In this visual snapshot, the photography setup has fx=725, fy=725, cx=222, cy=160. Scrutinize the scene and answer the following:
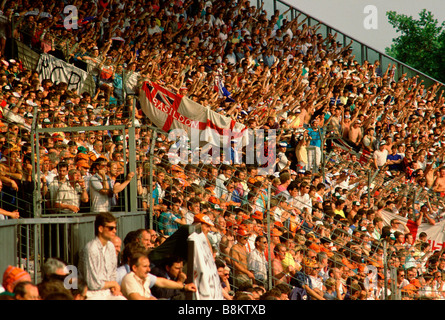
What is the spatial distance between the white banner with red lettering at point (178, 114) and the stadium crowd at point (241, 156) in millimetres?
370

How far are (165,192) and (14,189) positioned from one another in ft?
7.02

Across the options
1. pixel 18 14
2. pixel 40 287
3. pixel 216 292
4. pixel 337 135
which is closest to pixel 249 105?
pixel 337 135

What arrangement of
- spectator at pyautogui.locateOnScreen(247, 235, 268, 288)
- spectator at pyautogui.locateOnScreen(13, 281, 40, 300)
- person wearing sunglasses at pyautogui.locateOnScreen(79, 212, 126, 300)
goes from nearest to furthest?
spectator at pyautogui.locateOnScreen(13, 281, 40, 300)
person wearing sunglasses at pyautogui.locateOnScreen(79, 212, 126, 300)
spectator at pyautogui.locateOnScreen(247, 235, 268, 288)

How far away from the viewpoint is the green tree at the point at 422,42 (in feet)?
95.2

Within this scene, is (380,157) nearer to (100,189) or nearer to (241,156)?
(241,156)

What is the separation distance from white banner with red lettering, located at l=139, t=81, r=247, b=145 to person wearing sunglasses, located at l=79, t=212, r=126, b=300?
6.56m

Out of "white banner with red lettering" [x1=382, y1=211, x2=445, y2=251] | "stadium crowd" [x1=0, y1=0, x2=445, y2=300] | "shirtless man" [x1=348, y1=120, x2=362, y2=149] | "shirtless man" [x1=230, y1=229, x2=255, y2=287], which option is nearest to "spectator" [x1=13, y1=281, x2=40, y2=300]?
"stadium crowd" [x1=0, y1=0, x2=445, y2=300]

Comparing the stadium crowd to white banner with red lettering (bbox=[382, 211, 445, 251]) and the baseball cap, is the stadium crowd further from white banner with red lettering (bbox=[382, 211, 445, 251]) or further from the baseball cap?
white banner with red lettering (bbox=[382, 211, 445, 251])

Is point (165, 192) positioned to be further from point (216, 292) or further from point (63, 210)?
point (216, 292)

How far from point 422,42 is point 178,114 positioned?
1987 centimetres

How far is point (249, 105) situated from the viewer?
17000 mm

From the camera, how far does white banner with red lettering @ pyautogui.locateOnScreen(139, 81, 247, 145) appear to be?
13.0m

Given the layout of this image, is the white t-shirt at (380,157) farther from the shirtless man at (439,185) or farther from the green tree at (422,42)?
the green tree at (422,42)

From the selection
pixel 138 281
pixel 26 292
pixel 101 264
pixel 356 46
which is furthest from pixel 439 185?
pixel 26 292
